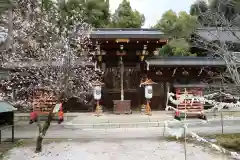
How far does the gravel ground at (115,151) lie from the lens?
8555 millimetres

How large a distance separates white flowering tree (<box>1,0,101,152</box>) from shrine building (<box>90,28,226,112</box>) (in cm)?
118

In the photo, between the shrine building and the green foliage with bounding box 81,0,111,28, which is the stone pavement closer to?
the shrine building

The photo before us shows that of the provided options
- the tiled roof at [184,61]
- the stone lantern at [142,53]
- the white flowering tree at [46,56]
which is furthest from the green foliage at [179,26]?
the white flowering tree at [46,56]

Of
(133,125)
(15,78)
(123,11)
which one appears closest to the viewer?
(133,125)

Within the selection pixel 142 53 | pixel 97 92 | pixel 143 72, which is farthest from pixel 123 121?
pixel 142 53

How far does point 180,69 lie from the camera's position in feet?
62.3

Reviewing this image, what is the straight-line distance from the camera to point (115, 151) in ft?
30.2

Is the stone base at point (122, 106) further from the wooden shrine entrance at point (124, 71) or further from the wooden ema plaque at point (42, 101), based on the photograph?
the wooden ema plaque at point (42, 101)

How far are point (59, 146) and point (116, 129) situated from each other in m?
4.06

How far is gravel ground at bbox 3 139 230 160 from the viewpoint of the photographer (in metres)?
8.55

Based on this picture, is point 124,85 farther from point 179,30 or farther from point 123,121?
point 179,30

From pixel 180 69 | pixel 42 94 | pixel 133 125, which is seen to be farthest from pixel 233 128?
pixel 42 94

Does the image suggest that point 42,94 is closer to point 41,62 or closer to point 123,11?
point 41,62

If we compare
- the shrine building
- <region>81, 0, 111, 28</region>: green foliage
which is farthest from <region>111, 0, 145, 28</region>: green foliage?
the shrine building
